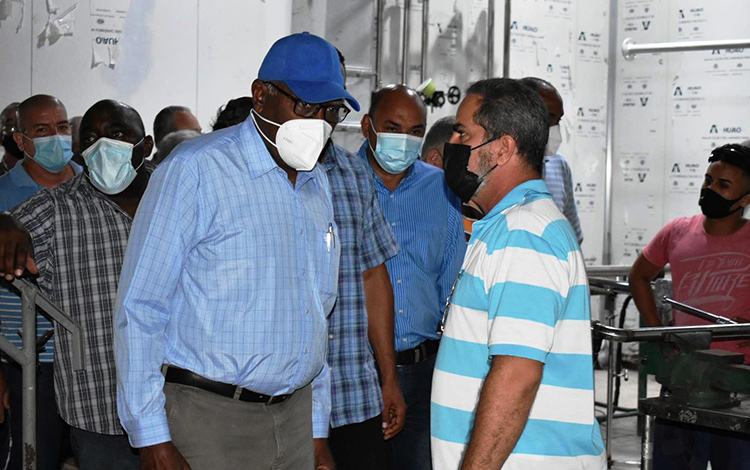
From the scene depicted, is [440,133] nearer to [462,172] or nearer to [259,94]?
[259,94]

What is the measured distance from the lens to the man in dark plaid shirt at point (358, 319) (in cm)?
306

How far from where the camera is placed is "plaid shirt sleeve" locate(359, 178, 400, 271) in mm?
3129

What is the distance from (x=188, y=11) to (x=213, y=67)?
1.26 feet

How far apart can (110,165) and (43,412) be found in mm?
968

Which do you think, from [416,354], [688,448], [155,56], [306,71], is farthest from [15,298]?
[688,448]

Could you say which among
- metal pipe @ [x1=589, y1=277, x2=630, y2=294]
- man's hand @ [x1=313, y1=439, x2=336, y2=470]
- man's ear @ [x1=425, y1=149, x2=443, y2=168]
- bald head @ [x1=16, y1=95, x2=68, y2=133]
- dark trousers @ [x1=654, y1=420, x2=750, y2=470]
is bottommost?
dark trousers @ [x1=654, y1=420, x2=750, y2=470]

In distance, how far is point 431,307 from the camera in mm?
3533

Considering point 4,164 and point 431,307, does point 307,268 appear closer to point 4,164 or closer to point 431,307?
point 431,307

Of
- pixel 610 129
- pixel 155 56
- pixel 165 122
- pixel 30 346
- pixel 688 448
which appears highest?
pixel 155 56

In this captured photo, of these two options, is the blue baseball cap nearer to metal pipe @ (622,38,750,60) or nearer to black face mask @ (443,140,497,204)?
black face mask @ (443,140,497,204)

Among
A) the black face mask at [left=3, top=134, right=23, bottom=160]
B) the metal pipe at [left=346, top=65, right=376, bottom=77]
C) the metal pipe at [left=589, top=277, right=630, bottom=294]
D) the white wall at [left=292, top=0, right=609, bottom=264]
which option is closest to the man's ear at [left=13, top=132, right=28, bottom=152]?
the black face mask at [left=3, top=134, right=23, bottom=160]

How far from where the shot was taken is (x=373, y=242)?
3135mm

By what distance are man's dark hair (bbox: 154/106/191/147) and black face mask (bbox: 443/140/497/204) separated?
10.9 ft

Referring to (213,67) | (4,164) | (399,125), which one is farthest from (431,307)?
(213,67)
